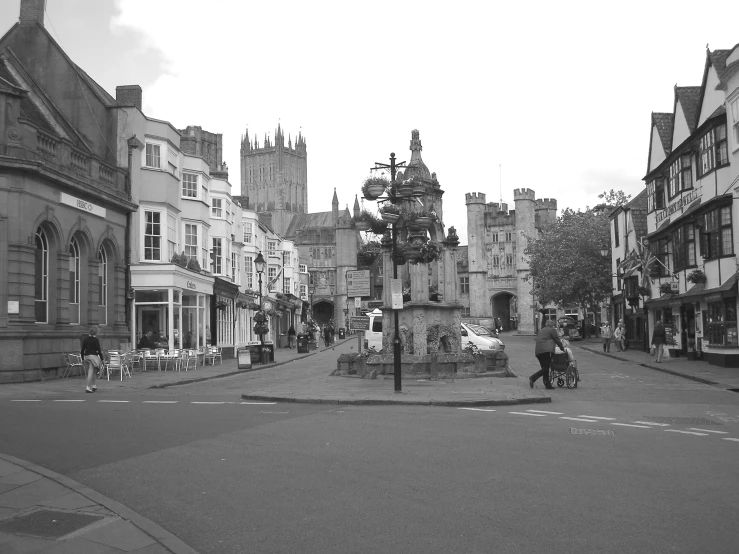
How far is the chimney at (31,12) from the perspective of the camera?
29281 mm

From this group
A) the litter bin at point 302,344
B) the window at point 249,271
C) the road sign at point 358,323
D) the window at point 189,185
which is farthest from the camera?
the window at point 249,271

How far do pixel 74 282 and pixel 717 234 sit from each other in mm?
23710

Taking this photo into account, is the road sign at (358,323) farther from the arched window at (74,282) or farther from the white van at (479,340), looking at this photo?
the arched window at (74,282)

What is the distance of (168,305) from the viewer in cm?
3105

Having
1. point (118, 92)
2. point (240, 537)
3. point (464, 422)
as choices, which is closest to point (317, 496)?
point (240, 537)

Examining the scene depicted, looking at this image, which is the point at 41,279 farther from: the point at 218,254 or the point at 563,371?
the point at 218,254

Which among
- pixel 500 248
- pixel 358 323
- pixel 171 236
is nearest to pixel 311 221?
pixel 500 248

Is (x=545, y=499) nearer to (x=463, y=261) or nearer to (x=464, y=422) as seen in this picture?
(x=464, y=422)

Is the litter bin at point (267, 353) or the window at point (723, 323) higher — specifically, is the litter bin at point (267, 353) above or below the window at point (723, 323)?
below

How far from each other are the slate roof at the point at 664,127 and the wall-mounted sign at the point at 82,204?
26510 mm

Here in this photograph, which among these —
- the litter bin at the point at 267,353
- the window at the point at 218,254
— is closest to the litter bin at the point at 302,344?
the window at the point at 218,254

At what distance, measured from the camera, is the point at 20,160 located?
21734 mm

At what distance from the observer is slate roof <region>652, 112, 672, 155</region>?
1475 inches

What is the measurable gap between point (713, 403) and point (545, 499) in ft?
36.7
